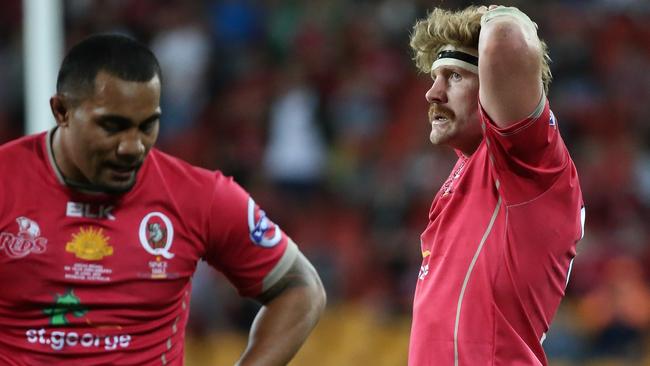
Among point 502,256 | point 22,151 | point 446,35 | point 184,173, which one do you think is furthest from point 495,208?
point 22,151

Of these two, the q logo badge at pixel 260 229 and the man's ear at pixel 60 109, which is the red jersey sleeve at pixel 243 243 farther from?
the man's ear at pixel 60 109

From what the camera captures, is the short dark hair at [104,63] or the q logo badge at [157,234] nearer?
the short dark hair at [104,63]

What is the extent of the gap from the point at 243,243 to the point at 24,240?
633 mm

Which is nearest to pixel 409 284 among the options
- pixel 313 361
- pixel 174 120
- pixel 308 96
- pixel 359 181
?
pixel 313 361

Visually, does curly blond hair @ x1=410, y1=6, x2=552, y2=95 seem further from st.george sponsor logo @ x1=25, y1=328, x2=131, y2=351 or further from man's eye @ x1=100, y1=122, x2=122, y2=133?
st.george sponsor logo @ x1=25, y1=328, x2=131, y2=351

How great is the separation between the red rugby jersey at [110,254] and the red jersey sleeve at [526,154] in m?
0.87

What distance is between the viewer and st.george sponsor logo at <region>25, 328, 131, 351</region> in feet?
11.0

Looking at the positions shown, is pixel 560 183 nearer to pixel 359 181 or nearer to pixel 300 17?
pixel 359 181

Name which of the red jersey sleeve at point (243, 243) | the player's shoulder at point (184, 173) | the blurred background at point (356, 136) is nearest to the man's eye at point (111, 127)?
the player's shoulder at point (184, 173)

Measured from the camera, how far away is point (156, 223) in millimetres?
3510

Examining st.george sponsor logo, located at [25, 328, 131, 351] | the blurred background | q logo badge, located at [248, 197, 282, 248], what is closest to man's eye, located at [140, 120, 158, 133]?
q logo badge, located at [248, 197, 282, 248]

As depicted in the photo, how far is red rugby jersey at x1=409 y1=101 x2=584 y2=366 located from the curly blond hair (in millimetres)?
306

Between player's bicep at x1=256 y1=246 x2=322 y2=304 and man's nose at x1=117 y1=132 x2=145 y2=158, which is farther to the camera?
player's bicep at x1=256 y1=246 x2=322 y2=304

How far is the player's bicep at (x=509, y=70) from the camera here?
2.88 metres
